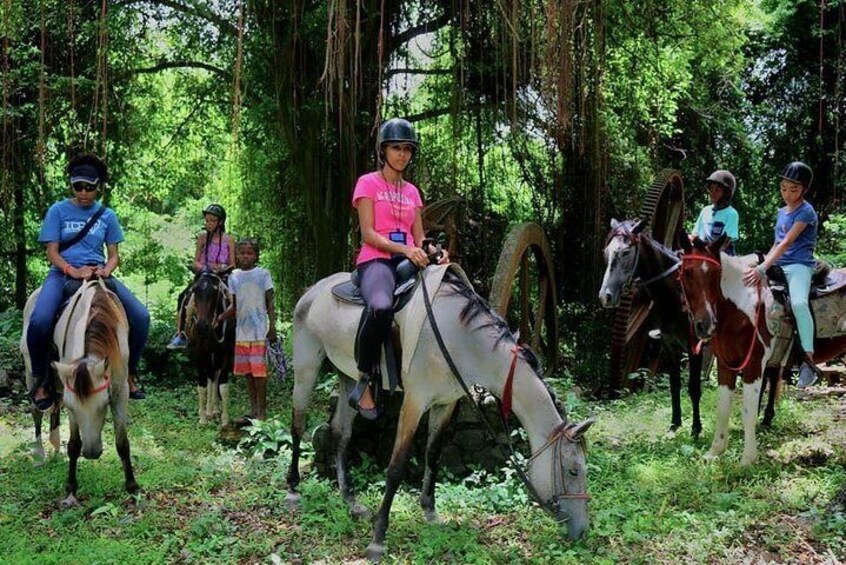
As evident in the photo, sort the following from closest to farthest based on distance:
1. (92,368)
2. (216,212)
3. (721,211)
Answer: (92,368) < (721,211) < (216,212)

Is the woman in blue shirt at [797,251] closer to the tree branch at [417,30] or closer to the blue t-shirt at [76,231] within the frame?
the tree branch at [417,30]

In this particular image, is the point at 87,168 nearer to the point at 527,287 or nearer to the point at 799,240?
the point at 799,240

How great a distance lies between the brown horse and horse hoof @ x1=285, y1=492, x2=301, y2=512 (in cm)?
302

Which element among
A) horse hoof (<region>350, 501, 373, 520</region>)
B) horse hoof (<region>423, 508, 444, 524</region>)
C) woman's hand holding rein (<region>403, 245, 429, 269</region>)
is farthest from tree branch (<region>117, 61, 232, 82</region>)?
horse hoof (<region>423, 508, 444, 524</region>)

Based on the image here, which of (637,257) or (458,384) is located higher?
(637,257)

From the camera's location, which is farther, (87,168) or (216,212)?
(216,212)

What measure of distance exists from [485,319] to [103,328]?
256 centimetres

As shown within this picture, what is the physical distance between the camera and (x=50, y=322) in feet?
15.8

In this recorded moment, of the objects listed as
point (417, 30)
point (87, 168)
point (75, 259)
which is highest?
point (417, 30)

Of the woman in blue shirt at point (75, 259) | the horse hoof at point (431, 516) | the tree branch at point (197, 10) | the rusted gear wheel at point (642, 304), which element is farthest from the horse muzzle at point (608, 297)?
the tree branch at point (197, 10)

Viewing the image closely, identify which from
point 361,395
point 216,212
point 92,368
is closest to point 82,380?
point 92,368

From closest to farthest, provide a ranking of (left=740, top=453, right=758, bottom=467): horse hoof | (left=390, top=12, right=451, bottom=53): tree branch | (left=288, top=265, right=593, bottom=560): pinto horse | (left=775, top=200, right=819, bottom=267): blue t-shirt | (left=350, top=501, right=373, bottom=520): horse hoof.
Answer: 1. (left=288, top=265, right=593, bottom=560): pinto horse
2. (left=350, top=501, right=373, bottom=520): horse hoof
3. (left=740, top=453, right=758, bottom=467): horse hoof
4. (left=775, top=200, right=819, bottom=267): blue t-shirt
5. (left=390, top=12, right=451, bottom=53): tree branch

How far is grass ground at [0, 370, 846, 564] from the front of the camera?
12.6 ft

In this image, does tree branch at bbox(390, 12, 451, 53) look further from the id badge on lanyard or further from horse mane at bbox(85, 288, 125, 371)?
horse mane at bbox(85, 288, 125, 371)
